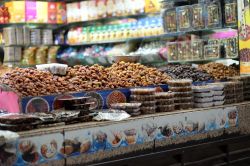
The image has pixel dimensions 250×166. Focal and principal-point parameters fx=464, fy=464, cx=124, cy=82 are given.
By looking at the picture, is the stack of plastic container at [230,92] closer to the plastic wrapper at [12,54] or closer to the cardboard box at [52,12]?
the plastic wrapper at [12,54]

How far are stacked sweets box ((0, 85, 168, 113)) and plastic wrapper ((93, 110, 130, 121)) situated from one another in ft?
0.66

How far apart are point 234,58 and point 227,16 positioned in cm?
61

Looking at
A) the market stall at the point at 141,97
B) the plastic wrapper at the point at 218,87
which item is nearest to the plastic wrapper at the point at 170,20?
the market stall at the point at 141,97

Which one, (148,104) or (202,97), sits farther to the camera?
(202,97)

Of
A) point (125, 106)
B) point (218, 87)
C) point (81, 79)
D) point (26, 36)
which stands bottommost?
point (125, 106)

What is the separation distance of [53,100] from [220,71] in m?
2.73

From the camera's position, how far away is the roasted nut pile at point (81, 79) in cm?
386

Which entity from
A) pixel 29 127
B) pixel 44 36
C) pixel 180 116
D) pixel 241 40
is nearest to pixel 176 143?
pixel 180 116

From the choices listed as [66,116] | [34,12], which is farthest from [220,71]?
[34,12]

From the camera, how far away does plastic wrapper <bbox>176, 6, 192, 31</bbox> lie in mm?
7062

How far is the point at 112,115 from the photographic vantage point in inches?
151

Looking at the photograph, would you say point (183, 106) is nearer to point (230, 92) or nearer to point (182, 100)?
point (182, 100)

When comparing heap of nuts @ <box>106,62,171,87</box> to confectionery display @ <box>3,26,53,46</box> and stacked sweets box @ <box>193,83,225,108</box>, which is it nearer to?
stacked sweets box @ <box>193,83,225,108</box>

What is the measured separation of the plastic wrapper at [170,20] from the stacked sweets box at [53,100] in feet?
10.2
